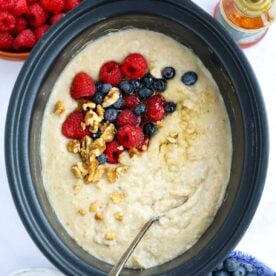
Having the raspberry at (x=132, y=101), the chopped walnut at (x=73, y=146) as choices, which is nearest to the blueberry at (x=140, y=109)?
the raspberry at (x=132, y=101)

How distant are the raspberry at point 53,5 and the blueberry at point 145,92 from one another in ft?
0.82

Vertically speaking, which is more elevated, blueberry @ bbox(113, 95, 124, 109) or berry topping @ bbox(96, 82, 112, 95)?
berry topping @ bbox(96, 82, 112, 95)

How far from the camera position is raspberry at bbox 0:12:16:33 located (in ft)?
4.49

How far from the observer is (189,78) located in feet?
4.15

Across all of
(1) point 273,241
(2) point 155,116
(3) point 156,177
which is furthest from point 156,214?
(1) point 273,241

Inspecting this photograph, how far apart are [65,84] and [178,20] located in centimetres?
24

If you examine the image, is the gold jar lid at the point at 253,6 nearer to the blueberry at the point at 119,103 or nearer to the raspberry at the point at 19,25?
the blueberry at the point at 119,103

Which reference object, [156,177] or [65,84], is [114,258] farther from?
[65,84]

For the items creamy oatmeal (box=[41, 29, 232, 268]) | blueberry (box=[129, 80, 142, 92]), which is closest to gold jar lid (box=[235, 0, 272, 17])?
creamy oatmeal (box=[41, 29, 232, 268])

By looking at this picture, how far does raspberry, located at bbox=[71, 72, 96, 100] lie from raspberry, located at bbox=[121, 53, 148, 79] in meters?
0.06

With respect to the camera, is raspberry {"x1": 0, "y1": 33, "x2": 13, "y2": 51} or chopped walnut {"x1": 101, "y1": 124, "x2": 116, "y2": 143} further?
raspberry {"x1": 0, "y1": 33, "x2": 13, "y2": 51}

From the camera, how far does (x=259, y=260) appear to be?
1.39 m

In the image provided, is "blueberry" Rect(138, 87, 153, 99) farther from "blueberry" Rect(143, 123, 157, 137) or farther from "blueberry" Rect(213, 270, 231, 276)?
"blueberry" Rect(213, 270, 231, 276)

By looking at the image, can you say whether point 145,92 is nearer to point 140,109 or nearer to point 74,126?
point 140,109
